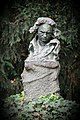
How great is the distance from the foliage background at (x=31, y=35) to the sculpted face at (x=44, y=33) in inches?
82.9

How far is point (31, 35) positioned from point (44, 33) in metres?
2.35

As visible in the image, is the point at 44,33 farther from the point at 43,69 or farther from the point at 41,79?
the point at 41,79

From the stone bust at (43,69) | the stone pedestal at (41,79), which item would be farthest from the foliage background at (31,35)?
the stone pedestal at (41,79)

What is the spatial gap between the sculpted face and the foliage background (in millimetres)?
2105

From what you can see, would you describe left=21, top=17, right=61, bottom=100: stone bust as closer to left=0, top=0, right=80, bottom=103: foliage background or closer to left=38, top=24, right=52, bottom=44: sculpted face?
left=38, top=24, right=52, bottom=44: sculpted face

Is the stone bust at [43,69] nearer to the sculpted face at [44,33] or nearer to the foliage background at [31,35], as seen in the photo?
the sculpted face at [44,33]

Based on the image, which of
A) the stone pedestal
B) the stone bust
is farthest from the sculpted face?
the stone pedestal

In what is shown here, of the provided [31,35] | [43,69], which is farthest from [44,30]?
[31,35]

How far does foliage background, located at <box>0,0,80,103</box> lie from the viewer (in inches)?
365

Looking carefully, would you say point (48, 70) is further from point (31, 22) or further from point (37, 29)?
point (31, 22)

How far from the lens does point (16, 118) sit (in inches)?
247

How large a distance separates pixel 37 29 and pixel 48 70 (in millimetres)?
884

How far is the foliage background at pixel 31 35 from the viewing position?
9266 millimetres

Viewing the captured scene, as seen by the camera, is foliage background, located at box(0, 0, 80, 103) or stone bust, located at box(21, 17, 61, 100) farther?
foliage background, located at box(0, 0, 80, 103)
